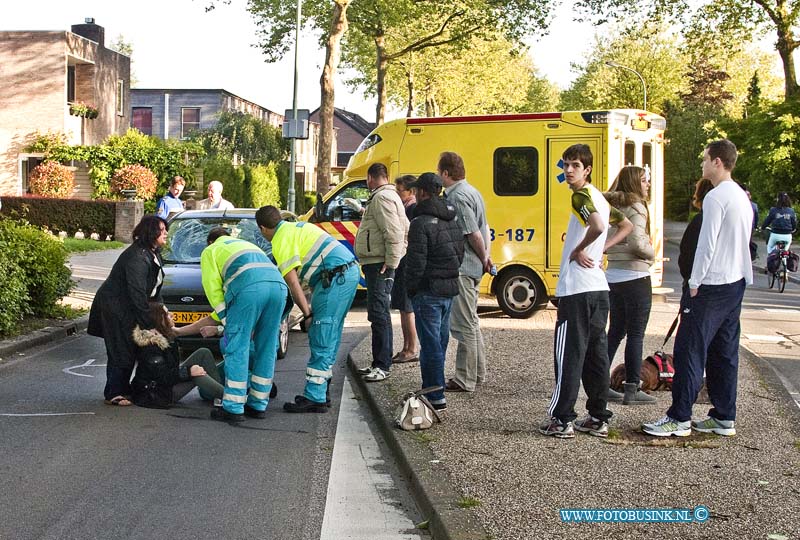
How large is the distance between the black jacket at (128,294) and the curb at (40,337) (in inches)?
116

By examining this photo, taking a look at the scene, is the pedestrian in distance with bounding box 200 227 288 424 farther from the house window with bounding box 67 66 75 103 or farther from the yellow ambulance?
the house window with bounding box 67 66 75 103

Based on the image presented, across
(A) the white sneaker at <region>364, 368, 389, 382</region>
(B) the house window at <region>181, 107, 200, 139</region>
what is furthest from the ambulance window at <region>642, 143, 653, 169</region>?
(B) the house window at <region>181, 107, 200, 139</region>

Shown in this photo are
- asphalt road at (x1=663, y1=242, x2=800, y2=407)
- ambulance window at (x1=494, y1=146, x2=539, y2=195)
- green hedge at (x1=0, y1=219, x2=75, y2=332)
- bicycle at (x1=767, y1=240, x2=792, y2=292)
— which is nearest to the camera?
asphalt road at (x1=663, y1=242, x2=800, y2=407)

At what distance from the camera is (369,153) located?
15.7m

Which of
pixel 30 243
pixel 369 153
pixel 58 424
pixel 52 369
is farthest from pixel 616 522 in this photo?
pixel 369 153

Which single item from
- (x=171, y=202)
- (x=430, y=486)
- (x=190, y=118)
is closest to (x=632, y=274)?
(x=430, y=486)

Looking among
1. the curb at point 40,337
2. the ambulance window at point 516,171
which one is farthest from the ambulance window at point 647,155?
the curb at point 40,337

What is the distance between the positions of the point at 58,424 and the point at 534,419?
139 inches

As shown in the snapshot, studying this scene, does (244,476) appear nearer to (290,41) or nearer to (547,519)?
Result: (547,519)

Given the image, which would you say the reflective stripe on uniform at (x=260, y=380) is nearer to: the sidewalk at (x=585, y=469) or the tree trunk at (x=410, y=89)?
the sidewalk at (x=585, y=469)

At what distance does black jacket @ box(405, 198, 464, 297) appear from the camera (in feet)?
25.6

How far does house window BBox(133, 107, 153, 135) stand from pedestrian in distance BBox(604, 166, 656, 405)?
60864mm

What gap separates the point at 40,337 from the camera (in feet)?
38.7

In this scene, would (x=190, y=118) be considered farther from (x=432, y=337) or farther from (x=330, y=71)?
(x=432, y=337)
